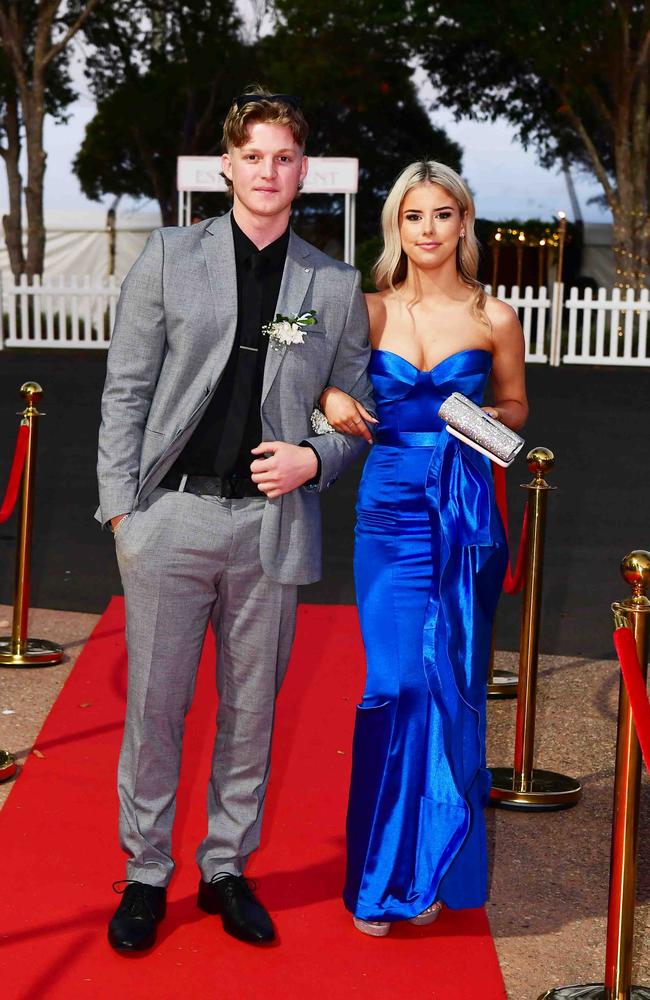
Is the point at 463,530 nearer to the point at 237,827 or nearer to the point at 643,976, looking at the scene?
the point at 237,827

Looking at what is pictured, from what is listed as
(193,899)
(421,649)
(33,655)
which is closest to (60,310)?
(33,655)

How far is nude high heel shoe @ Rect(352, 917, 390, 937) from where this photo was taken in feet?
12.4

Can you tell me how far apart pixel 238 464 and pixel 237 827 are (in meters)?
0.97

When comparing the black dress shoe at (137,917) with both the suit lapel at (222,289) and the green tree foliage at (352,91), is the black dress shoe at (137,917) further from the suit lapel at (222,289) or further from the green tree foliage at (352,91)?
the green tree foliage at (352,91)

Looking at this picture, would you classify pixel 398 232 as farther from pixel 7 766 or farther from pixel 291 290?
pixel 7 766

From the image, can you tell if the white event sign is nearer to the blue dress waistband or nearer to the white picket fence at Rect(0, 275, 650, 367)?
the white picket fence at Rect(0, 275, 650, 367)

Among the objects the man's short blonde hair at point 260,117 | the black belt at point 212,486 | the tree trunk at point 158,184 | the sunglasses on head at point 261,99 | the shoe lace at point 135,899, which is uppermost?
the tree trunk at point 158,184

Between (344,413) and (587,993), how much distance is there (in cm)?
158

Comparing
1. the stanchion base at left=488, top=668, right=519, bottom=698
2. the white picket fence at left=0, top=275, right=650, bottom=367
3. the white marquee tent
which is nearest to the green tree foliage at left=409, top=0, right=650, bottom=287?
the white picket fence at left=0, top=275, right=650, bottom=367

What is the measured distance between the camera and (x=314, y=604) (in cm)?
763

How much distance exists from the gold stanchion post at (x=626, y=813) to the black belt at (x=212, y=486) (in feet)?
3.14

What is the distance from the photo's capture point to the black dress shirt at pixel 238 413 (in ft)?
11.7

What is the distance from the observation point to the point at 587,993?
11.4 ft

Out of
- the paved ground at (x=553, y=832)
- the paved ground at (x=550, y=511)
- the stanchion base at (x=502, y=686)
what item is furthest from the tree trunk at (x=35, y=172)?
the stanchion base at (x=502, y=686)
